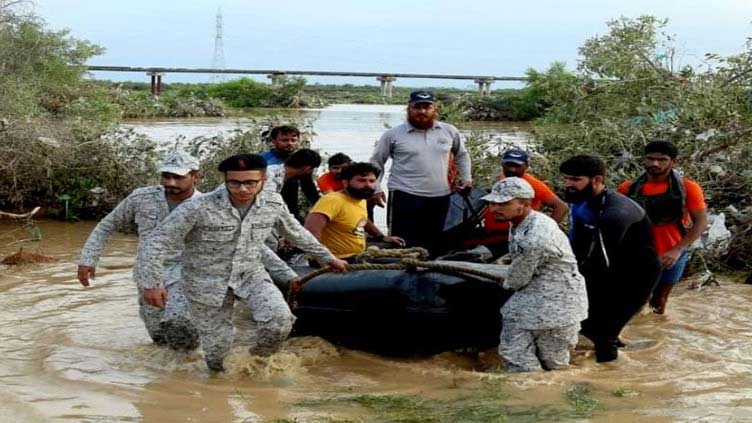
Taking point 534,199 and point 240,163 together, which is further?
point 534,199

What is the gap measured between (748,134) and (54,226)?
330 inches

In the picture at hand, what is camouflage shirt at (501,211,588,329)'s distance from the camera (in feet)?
19.5

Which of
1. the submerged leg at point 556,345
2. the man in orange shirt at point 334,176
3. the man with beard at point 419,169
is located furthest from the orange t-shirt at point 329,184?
the submerged leg at point 556,345

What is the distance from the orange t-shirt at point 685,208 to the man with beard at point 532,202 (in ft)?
2.27

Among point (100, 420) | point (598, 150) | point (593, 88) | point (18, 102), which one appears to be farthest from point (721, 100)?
point (18, 102)

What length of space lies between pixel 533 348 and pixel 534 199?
1.95 metres

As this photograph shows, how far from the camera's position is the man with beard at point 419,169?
8.66m

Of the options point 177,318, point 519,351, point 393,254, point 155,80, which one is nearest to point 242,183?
point 177,318

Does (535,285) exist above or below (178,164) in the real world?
below

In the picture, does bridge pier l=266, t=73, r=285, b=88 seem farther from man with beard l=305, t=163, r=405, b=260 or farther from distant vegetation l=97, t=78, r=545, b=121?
man with beard l=305, t=163, r=405, b=260

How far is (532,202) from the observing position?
771cm

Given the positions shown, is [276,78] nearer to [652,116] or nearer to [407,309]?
[652,116]

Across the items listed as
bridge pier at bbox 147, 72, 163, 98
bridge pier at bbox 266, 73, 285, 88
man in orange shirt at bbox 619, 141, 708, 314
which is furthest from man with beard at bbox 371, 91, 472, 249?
bridge pier at bbox 147, 72, 163, 98

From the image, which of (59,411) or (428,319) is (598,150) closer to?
(428,319)
